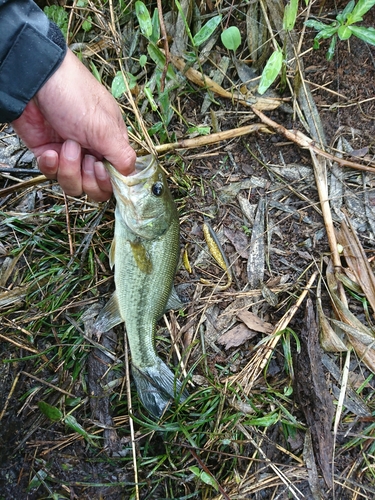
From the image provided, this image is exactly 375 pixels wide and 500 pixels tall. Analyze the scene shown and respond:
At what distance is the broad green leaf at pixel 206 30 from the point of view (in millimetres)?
3184

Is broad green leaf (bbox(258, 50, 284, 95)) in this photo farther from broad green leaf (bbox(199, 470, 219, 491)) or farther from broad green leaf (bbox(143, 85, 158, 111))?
broad green leaf (bbox(199, 470, 219, 491))

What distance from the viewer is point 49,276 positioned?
329 centimetres

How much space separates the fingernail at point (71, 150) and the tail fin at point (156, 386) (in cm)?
152

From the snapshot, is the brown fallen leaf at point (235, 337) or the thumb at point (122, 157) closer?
the thumb at point (122, 157)

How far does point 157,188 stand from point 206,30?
130 centimetres

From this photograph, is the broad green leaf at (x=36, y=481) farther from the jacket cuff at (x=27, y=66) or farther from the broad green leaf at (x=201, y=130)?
the broad green leaf at (x=201, y=130)

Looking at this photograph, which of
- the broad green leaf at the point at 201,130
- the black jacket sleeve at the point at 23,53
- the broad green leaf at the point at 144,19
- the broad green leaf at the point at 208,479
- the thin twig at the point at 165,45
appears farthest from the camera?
the broad green leaf at the point at 201,130

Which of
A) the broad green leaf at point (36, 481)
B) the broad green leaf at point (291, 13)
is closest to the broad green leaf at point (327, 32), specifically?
the broad green leaf at point (291, 13)

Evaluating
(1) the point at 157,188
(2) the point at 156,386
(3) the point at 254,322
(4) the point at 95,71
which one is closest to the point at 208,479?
(2) the point at 156,386

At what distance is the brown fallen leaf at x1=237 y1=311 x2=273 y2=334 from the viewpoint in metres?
3.28

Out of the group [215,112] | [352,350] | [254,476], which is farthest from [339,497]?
[215,112]

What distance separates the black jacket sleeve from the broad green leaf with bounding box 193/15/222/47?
1166mm

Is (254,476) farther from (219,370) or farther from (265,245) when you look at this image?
(265,245)

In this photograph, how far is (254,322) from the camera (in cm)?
329
